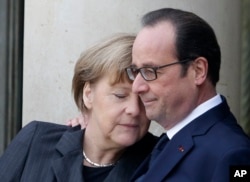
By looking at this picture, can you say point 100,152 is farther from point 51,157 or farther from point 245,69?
point 245,69

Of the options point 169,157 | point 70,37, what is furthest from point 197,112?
point 70,37

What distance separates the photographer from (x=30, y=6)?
4.28 m

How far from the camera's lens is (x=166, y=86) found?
2910 mm

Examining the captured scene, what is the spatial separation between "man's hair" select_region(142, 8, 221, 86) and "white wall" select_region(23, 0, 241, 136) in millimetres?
1058

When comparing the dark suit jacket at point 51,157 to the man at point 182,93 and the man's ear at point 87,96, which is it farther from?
the man at point 182,93

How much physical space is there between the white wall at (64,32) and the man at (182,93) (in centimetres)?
112

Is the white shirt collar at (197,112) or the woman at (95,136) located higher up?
the white shirt collar at (197,112)

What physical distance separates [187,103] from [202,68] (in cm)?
16

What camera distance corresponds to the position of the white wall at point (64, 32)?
13.5ft

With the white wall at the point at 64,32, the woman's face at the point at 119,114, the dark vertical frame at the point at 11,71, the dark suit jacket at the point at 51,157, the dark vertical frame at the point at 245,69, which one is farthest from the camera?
the dark vertical frame at the point at 245,69

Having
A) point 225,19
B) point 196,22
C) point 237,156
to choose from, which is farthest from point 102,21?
point 237,156

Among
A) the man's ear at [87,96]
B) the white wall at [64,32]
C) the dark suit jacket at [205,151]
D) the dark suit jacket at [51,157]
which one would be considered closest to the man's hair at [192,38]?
the dark suit jacket at [205,151]

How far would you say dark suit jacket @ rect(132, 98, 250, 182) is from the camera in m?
2.73

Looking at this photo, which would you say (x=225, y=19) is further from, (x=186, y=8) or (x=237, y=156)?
(x=237, y=156)
